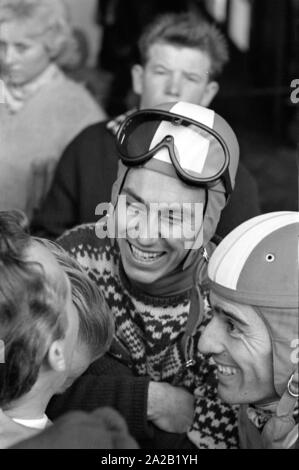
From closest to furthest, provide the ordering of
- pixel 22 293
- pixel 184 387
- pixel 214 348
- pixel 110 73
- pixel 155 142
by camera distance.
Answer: pixel 22 293 < pixel 214 348 < pixel 155 142 < pixel 184 387 < pixel 110 73

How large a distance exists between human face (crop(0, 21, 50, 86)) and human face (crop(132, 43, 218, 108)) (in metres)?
0.49

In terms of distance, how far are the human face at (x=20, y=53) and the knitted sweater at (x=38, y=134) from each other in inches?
3.1

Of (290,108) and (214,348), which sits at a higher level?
(290,108)

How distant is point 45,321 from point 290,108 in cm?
238

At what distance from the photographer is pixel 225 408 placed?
74.5 inches

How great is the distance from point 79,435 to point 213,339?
451 mm

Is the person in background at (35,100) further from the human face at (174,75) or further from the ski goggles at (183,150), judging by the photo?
the ski goggles at (183,150)

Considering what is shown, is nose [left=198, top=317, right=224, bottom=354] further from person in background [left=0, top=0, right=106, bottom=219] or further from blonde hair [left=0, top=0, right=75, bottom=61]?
blonde hair [left=0, top=0, right=75, bottom=61]

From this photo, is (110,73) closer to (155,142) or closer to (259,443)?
(155,142)

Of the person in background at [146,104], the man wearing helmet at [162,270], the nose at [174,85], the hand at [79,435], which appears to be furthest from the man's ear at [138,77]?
the hand at [79,435]

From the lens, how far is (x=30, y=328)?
4.89 feet

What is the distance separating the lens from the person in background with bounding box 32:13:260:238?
2498 millimetres

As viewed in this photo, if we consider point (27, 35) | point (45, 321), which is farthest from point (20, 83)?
point (45, 321)

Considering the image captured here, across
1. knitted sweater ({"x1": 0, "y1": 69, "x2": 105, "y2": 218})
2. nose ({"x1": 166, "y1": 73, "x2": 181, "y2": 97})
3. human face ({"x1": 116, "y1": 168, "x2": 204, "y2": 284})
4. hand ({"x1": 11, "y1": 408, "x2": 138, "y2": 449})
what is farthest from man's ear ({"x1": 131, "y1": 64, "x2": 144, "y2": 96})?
hand ({"x1": 11, "y1": 408, "x2": 138, "y2": 449})
